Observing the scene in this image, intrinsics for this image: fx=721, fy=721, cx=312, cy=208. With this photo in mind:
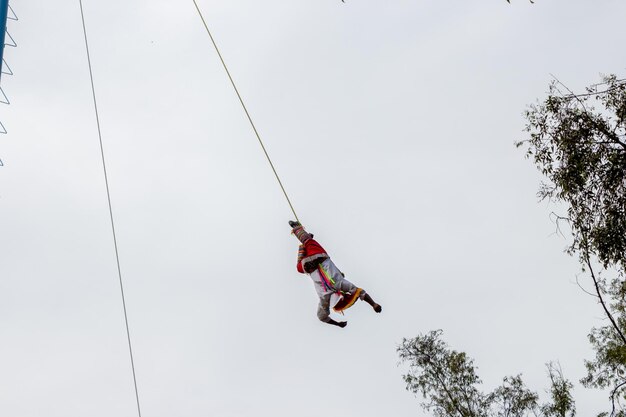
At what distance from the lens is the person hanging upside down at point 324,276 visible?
26.5 ft

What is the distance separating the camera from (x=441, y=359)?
23.7m

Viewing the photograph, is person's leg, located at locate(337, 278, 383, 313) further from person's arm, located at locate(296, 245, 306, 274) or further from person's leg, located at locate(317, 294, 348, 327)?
person's arm, located at locate(296, 245, 306, 274)

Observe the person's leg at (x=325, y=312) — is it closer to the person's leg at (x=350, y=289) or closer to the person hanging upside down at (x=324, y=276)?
the person hanging upside down at (x=324, y=276)

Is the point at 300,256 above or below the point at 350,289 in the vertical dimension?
above

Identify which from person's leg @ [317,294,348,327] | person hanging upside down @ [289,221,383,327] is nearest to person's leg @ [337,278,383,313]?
person hanging upside down @ [289,221,383,327]

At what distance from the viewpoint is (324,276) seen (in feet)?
26.6

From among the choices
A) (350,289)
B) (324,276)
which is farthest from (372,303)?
(324,276)

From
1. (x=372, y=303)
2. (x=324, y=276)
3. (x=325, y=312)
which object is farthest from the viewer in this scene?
(x=325, y=312)

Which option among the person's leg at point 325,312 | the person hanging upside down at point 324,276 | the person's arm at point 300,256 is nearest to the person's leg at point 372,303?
the person hanging upside down at point 324,276

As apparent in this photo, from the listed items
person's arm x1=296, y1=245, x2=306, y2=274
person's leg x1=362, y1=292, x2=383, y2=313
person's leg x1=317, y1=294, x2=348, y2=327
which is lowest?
person's leg x1=362, y1=292, x2=383, y2=313

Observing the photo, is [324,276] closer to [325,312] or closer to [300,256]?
[300,256]

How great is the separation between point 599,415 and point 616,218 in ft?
37.9

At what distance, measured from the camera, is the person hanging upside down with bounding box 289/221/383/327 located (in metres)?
8.08

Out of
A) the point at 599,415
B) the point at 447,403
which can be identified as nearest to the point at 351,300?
the point at 599,415
